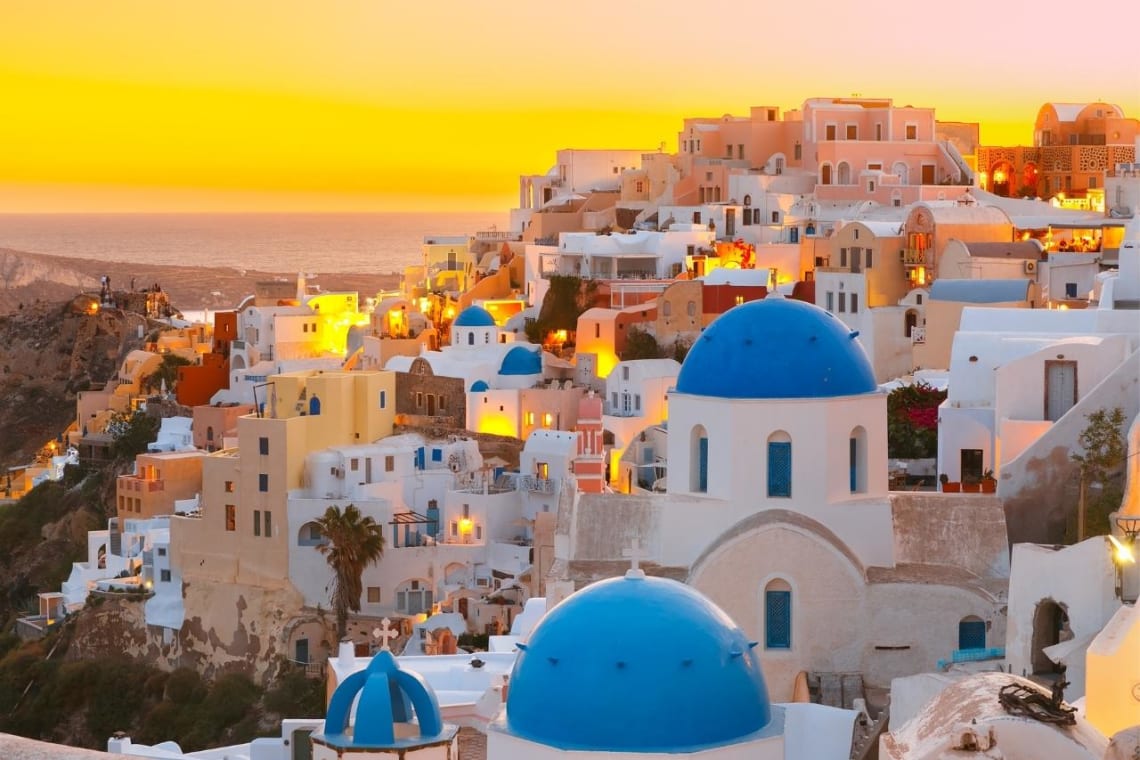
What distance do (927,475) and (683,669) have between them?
14495mm

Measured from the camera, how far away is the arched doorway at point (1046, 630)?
56.5 ft

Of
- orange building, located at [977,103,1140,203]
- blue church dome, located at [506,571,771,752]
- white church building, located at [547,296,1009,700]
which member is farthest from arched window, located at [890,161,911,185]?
blue church dome, located at [506,571,771,752]

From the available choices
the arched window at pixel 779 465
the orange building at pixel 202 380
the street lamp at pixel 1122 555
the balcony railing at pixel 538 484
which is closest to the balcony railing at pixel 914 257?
the balcony railing at pixel 538 484

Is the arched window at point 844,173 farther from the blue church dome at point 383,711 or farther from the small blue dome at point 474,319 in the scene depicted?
the blue church dome at point 383,711

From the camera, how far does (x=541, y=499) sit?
35.3 m

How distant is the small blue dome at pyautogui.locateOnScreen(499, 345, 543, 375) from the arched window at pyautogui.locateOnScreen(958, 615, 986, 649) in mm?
21944

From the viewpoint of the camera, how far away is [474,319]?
4347 cm

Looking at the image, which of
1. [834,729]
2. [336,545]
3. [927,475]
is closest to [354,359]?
[336,545]

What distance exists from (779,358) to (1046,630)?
131 inches

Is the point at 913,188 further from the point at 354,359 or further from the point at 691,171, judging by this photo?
the point at 354,359

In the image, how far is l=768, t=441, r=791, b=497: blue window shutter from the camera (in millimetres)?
18844

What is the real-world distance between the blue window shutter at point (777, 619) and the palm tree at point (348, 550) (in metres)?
15.4

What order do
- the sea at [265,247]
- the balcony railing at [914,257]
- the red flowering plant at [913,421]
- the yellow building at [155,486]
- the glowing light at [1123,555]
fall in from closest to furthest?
the glowing light at [1123,555] < the red flowering plant at [913,421] < the balcony railing at [914,257] < the yellow building at [155,486] < the sea at [265,247]

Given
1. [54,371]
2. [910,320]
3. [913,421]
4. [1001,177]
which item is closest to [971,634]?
[913,421]
